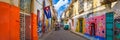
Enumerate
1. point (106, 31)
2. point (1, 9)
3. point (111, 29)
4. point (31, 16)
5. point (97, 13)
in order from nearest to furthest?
point (1, 9)
point (31, 16)
point (111, 29)
point (106, 31)
point (97, 13)

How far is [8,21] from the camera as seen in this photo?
29.6ft

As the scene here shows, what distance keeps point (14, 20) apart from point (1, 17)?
1.28 metres

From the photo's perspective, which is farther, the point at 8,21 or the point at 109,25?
the point at 109,25

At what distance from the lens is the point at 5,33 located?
880cm

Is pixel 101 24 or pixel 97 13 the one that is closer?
pixel 101 24

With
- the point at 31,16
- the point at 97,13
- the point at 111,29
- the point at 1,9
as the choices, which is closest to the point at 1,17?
the point at 1,9

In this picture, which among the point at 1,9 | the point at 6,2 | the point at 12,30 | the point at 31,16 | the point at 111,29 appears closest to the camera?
the point at 1,9

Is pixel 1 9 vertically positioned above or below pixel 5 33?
above

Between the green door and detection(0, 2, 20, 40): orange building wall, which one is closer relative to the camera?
detection(0, 2, 20, 40): orange building wall

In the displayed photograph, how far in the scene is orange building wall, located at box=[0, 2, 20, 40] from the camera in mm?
8547

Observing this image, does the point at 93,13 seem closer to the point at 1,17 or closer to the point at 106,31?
the point at 106,31

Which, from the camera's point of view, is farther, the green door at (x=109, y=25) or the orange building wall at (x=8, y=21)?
the green door at (x=109, y=25)

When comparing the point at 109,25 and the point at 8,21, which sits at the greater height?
the point at 8,21

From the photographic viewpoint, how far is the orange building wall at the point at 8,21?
855 cm
